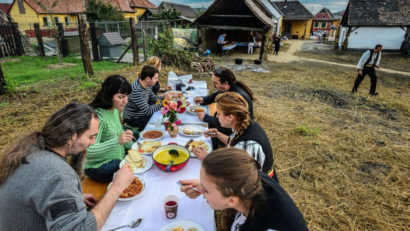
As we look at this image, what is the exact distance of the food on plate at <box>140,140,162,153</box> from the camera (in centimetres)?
261

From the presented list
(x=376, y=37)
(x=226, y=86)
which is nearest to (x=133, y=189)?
(x=226, y=86)

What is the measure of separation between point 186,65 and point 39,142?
10.5 m

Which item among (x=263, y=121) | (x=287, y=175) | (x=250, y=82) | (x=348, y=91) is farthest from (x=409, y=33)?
(x=287, y=175)

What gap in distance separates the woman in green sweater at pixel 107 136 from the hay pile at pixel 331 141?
2.92m

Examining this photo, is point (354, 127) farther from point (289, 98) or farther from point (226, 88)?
point (226, 88)

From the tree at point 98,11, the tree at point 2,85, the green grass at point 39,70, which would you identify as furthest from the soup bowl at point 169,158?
the tree at point 98,11

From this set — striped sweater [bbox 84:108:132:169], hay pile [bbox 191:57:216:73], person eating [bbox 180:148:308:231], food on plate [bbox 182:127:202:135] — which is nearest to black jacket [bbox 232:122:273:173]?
person eating [bbox 180:148:308:231]

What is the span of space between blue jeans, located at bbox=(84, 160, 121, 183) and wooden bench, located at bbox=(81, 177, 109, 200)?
1.8 inches

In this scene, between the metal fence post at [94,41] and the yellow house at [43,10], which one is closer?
the metal fence post at [94,41]

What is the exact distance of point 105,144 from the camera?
2.52 meters

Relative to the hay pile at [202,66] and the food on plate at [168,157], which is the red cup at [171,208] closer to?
the food on plate at [168,157]

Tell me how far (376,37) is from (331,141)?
23.6m

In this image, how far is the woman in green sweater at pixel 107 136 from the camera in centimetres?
246

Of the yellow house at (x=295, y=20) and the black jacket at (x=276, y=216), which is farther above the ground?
the yellow house at (x=295, y=20)
